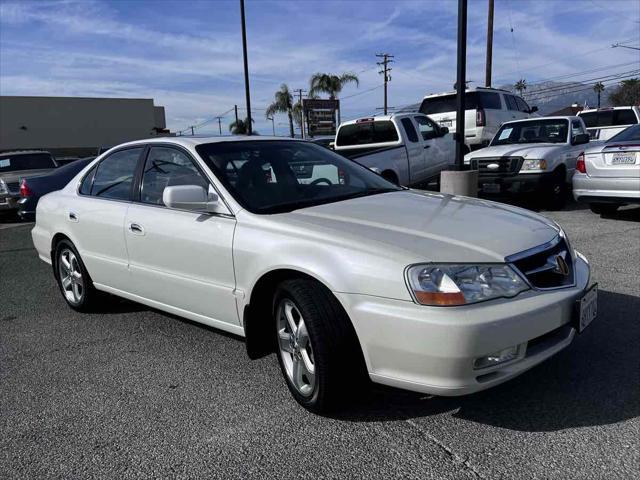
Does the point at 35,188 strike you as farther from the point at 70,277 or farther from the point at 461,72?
the point at 461,72

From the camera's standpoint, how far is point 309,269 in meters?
2.87

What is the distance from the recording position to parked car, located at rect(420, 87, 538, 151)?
13836mm

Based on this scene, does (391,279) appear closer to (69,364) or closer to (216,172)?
(216,172)

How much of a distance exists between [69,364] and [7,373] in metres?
0.38

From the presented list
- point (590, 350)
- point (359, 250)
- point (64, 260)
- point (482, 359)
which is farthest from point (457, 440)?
point (64, 260)

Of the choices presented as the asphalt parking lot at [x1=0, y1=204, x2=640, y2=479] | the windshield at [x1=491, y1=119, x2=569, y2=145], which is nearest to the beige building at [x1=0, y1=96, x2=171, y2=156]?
the windshield at [x1=491, y1=119, x2=569, y2=145]

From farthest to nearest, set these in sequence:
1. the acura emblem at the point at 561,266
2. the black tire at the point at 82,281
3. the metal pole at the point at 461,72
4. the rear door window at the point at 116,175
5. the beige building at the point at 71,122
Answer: the beige building at the point at 71,122 < the metal pole at the point at 461,72 < the black tire at the point at 82,281 < the rear door window at the point at 116,175 < the acura emblem at the point at 561,266

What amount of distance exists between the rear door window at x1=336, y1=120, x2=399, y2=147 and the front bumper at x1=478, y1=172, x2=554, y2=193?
6.64 feet

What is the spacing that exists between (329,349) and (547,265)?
1.21m

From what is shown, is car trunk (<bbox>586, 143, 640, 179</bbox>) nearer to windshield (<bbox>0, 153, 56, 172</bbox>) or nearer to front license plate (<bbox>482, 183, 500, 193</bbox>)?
front license plate (<bbox>482, 183, 500, 193</bbox>)

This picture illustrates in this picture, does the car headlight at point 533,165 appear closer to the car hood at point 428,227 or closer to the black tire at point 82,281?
the car hood at point 428,227

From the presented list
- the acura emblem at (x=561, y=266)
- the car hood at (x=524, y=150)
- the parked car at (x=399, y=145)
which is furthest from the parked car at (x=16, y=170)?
the acura emblem at (x=561, y=266)

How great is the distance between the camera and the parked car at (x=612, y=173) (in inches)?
301

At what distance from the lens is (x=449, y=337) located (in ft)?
8.09
